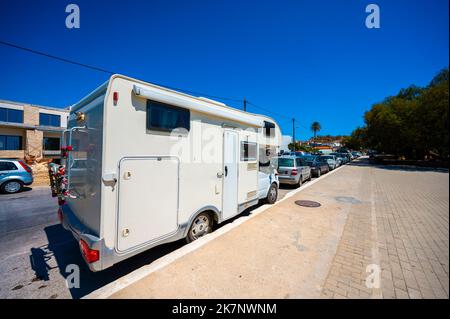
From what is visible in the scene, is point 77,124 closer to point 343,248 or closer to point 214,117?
point 214,117

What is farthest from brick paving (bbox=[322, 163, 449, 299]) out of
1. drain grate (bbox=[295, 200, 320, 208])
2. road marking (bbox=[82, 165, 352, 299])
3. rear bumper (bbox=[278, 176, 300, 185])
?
rear bumper (bbox=[278, 176, 300, 185])

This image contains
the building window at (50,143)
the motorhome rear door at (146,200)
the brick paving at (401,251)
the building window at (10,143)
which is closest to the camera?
the brick paving at (401,251)

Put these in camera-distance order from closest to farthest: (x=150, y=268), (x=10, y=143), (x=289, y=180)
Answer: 1. (x=150, y=268)
2. (x=289, y=180)
3. (x=10, y=143)

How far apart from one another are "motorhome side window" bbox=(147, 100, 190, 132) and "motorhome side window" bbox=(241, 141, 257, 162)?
188 cm

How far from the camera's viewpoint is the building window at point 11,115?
22.9 meters

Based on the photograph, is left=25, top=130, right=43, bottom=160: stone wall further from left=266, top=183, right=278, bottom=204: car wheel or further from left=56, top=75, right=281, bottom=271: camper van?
left=266, top=183, right=278, bottom=204: car wheel

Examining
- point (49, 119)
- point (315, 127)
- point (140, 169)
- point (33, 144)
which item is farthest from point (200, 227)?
point (315, 127)

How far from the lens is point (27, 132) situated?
2311 cm

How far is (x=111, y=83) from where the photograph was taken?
2588mm

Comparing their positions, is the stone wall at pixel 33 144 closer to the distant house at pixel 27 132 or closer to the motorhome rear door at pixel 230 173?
the distant house at pixel 27 132

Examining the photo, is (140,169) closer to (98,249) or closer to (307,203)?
(98,249)

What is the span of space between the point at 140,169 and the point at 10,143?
3165cm

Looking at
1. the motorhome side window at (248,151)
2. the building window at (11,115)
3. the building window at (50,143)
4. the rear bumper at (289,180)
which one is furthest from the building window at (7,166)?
the building window at (11,115)
